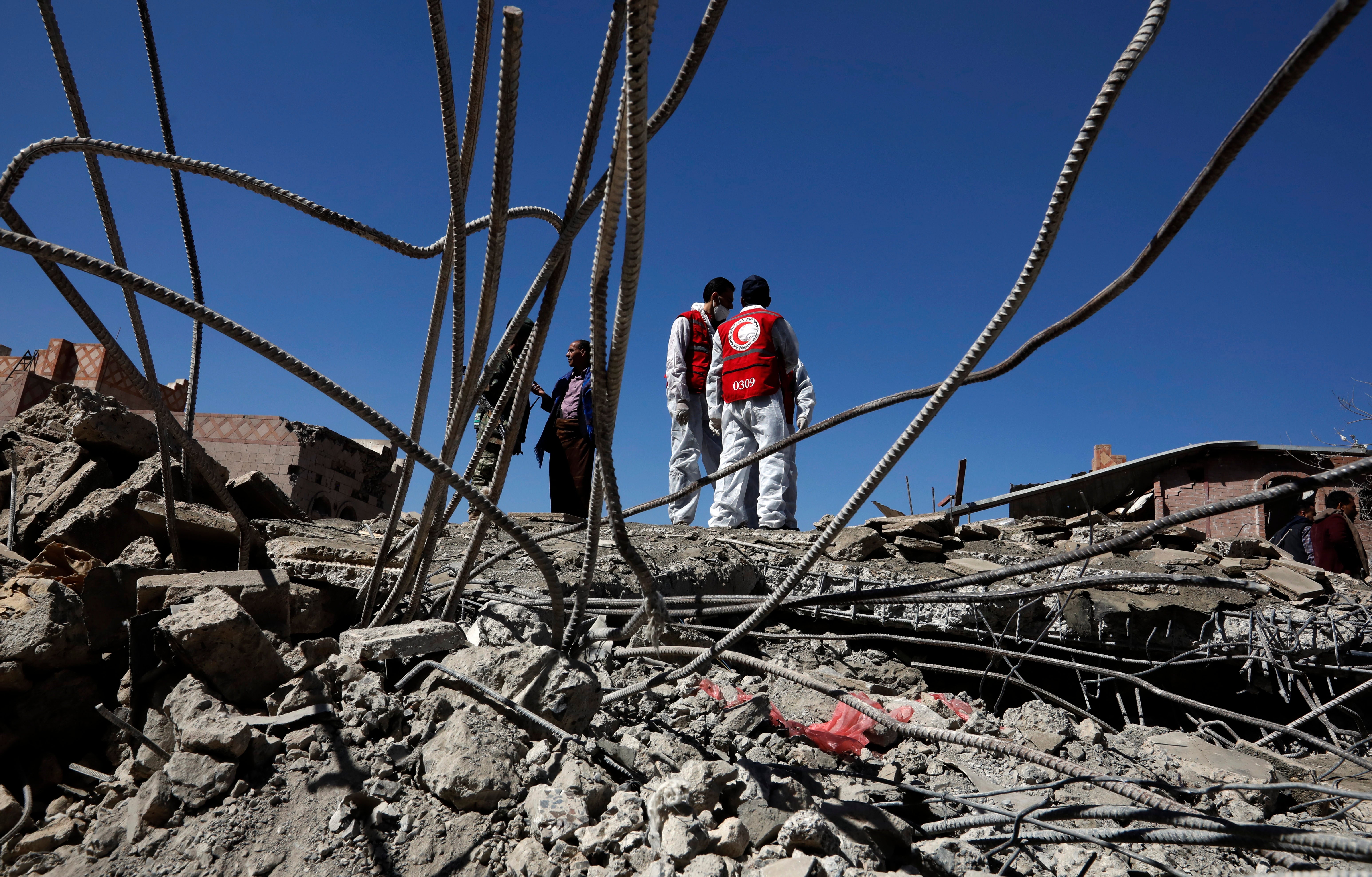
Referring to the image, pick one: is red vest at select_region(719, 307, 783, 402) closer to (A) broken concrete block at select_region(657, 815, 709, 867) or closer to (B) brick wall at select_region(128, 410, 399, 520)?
(B) brick wall at select_region(128, 410, 399, 520)

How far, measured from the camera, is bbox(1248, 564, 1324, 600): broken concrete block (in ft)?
10.9

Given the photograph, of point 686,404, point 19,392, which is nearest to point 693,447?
point 686,404

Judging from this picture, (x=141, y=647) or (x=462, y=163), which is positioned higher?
(x=462, y=163)

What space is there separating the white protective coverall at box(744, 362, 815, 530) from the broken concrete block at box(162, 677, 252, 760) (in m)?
3.76

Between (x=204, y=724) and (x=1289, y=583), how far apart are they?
4317 millimetres

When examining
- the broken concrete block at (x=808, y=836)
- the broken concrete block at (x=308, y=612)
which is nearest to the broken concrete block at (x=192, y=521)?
the broken concrete block at (x=308, y=612)

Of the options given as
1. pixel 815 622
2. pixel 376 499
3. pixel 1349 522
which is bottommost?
pixel 815 622

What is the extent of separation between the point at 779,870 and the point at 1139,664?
2.84 meters

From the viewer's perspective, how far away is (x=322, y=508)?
6.53m

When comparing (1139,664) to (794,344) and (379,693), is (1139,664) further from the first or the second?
(379,693)

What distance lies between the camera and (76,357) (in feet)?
30.8

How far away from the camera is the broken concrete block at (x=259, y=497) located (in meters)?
2.65

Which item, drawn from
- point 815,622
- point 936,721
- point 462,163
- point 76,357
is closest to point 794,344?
point 815,622

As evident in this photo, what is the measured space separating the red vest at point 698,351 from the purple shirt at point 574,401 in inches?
31.7
